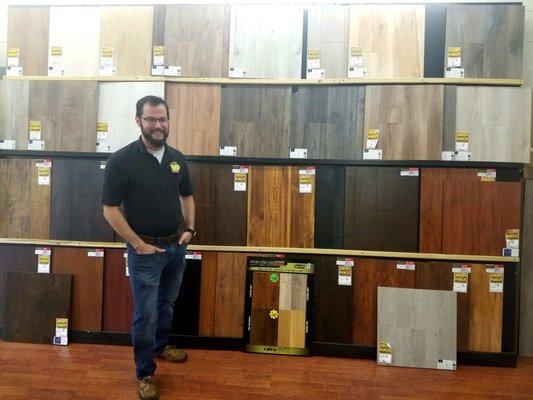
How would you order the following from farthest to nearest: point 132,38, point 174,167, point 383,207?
point 132,38
point 383,207
point 174,167

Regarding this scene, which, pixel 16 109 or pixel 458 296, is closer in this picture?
pixel 458 296

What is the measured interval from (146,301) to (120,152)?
75 cm

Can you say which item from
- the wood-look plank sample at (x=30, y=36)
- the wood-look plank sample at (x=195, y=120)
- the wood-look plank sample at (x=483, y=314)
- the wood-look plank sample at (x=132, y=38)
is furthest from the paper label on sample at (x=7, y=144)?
the wood-look plank sample at (x=483, y=314)

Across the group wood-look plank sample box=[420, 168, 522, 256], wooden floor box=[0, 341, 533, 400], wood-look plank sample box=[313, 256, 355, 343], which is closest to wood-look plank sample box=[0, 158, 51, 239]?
wooden floor box=[0, 341, 533, 400]

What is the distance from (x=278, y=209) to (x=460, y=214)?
1112mm

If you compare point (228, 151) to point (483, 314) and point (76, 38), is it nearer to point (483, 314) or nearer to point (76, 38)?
point (76, 38)

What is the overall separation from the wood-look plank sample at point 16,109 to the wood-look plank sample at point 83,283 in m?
0.76

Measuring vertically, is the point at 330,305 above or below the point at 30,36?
below

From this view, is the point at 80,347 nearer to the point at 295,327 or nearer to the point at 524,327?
the point at 295,327

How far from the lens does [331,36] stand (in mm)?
2471

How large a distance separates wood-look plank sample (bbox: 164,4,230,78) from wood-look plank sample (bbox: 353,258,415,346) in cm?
151

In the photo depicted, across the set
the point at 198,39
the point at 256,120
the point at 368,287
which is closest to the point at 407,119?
the point at 256,120

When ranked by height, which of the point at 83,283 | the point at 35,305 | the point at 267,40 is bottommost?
the point at 35,305

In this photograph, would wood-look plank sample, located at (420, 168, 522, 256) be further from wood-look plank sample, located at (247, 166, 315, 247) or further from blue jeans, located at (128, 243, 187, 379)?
blue jeans, located at (128, 243, 187, 379)
